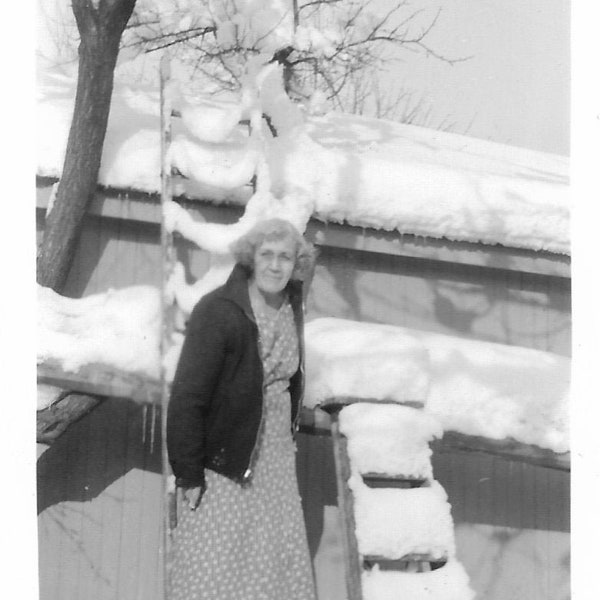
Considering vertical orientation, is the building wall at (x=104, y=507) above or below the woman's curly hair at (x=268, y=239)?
below

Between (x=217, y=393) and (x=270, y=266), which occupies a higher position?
(x=270, y=266)

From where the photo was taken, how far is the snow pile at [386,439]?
2.48 metres

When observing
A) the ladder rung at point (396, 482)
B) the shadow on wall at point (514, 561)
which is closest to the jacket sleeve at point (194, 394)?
the ladder rung at point (396, 482)

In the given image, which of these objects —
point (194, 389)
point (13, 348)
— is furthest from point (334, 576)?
point (13, 348)

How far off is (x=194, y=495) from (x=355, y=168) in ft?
4.74

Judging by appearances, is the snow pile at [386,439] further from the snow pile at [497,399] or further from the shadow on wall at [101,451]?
the shadow on wall at [101,451]

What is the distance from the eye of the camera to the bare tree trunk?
2.62 meters

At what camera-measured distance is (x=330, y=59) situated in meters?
2.96

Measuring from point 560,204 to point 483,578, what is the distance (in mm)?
1528

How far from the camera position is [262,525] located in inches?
90.0

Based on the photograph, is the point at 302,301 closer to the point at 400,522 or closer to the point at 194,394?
the point at 194,394

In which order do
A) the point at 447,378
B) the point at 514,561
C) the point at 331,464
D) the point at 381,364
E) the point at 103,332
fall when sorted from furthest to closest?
the point at 514,561 → the point at 331,464 → the point at 447,378 → the point at 381,364 → the point at 103,332

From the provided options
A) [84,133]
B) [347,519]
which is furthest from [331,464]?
[84,133]

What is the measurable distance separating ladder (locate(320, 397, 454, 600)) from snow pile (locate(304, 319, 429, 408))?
0.04 m
